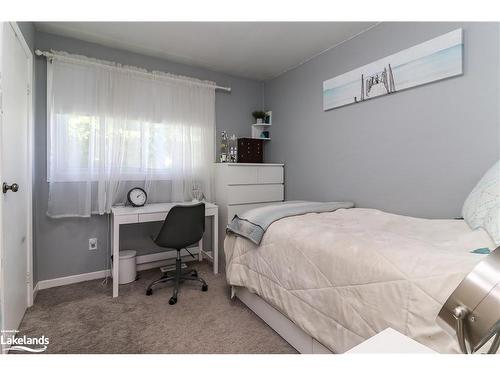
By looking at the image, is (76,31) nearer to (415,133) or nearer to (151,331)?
(151,331)

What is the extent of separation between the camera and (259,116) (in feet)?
12.6

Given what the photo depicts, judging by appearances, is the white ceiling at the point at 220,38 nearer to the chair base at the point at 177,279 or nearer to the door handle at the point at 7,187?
the door handle at the point at 7,187

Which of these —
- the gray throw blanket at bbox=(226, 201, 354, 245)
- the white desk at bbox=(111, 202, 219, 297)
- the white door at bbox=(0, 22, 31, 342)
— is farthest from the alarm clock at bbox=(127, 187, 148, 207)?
the gray throw blanket at bbox=(226, 201, 354, 245)

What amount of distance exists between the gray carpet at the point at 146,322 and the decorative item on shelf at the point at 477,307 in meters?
1.45

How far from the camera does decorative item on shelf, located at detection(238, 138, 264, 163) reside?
3.54 meters

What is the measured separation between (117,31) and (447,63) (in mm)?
2862

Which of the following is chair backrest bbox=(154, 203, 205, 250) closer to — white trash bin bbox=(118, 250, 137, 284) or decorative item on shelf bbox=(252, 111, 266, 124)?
white trash bin bbox=(118, 250, 137, 284)

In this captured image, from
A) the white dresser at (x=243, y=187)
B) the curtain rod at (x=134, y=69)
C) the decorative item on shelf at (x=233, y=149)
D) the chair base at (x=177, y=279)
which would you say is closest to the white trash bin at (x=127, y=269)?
the chair base at (x=177, y=279)

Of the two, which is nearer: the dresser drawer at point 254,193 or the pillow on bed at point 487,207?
the pillow on bed at point 487,207

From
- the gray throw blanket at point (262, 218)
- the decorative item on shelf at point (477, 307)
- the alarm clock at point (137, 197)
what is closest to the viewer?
the decorative item on shelf at point (477, 307)

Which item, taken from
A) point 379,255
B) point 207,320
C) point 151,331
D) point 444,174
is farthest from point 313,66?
point 151,331

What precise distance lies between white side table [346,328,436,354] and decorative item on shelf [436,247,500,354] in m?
0.13

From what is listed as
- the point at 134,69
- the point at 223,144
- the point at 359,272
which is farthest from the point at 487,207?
the point at 134,69

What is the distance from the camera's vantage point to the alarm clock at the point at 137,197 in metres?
2.79
